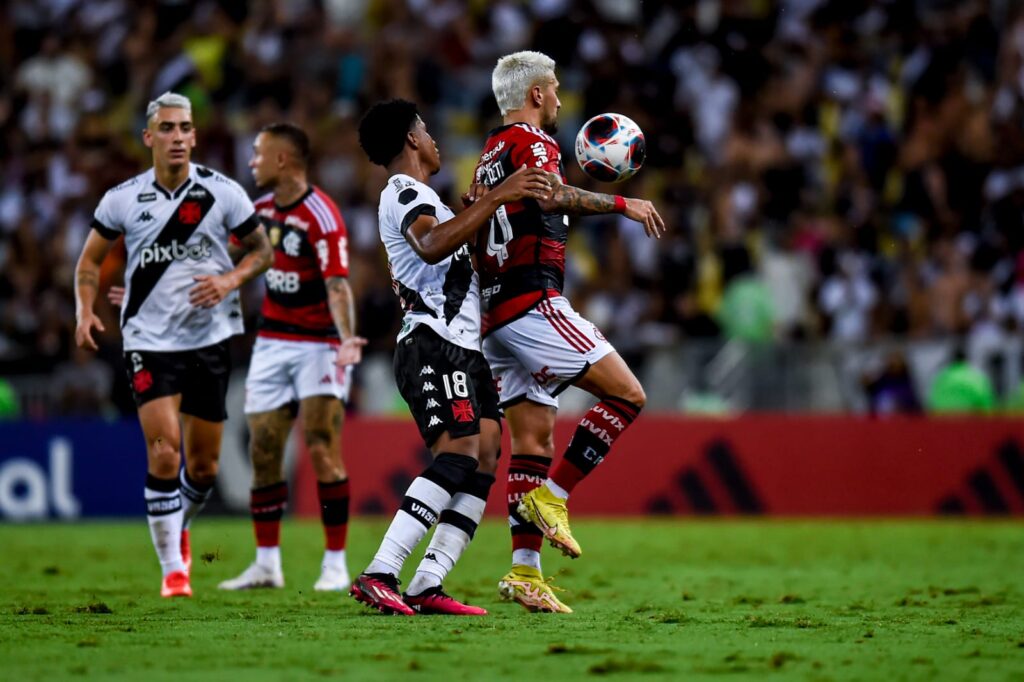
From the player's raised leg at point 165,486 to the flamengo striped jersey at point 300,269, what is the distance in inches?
51.2

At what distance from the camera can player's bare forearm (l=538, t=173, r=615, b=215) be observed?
28.9ft

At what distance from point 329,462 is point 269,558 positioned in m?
0.80

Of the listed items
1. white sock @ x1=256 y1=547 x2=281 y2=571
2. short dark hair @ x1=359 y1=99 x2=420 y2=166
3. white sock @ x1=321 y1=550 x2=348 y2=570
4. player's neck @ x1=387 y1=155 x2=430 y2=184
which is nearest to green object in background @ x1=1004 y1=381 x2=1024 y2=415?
white sock @ x1=321 y1=550 x2=348 y2=570

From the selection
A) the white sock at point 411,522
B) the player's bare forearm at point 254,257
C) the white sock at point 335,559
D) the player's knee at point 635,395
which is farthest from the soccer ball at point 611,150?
the white sock at point 335,559

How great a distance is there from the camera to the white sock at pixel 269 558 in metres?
11.4

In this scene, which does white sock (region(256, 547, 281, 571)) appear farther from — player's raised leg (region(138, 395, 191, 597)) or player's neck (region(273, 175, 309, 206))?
player's neck (region(273, 175, 309, 206))

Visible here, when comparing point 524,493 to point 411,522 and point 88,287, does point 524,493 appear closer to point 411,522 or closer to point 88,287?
point 411,522

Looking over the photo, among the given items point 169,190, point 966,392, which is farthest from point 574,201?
point 966,392

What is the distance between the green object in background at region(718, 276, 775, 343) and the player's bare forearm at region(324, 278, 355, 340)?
29.3 ft

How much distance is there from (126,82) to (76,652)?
1862 cm

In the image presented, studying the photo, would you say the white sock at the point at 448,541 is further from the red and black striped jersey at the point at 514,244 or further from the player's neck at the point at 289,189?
the player's neck at the point at 289,189

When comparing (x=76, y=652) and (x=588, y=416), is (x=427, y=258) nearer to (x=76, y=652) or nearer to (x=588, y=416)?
(x=588, y=416)

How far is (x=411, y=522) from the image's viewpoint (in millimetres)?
8664

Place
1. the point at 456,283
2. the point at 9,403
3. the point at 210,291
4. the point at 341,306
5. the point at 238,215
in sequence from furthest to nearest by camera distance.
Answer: the point at 9,403 < the point at 341,306 < the point at 238,215 < the point at 210,291 < the point at 456,283
